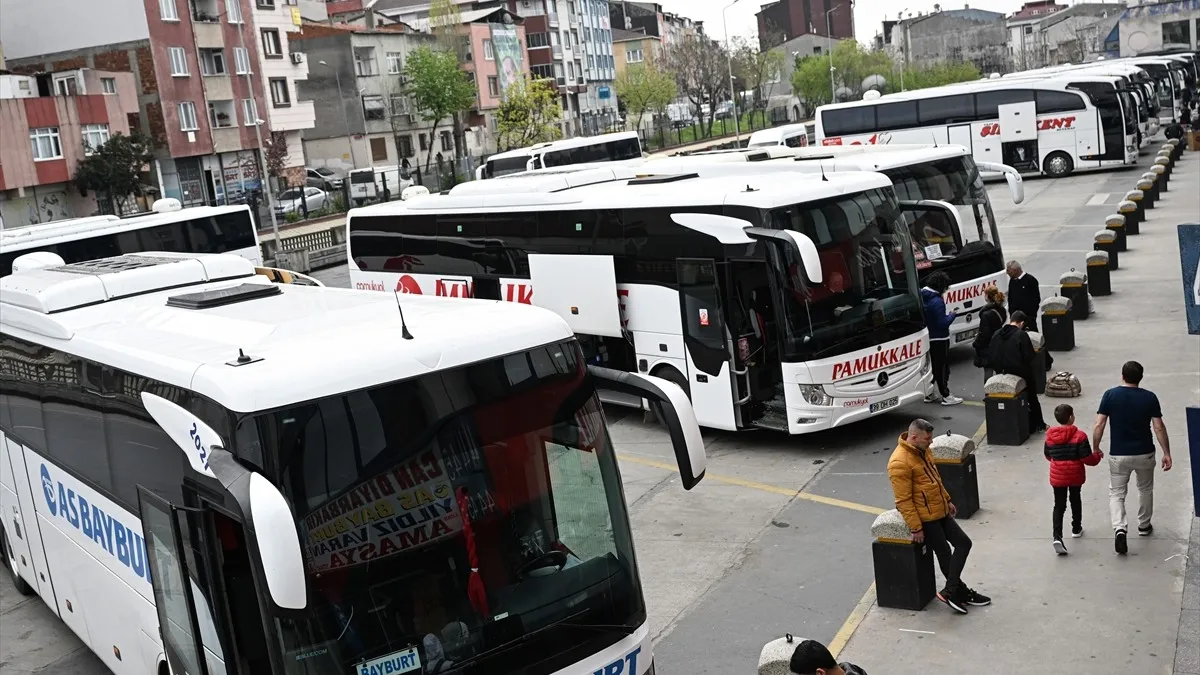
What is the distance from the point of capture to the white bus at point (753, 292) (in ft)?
46.2

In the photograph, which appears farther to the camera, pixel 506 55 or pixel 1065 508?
pixel 506 55

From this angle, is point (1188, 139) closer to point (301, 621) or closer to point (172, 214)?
point (172, 214)

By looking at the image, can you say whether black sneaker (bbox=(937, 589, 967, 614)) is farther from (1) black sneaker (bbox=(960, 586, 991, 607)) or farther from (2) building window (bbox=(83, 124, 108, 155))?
(2) building window (bbox=(83, 124, 108, 155))

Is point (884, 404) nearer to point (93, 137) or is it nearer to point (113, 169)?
point (113, 169)

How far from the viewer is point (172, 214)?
30.0m

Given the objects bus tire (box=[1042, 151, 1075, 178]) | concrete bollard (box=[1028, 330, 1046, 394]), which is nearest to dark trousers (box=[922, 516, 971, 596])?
concrete bollard (box=[1028, 330, 1046, 394])

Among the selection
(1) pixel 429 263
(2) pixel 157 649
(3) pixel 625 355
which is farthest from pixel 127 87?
(2) pixel 157 649

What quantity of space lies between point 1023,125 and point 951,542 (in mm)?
36297

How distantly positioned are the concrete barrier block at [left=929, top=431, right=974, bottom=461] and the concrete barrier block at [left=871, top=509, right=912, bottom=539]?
2.01 m

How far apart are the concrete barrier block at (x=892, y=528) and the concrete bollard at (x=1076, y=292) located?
1170 cm

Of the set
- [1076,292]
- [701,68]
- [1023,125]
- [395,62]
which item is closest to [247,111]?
[395,62]

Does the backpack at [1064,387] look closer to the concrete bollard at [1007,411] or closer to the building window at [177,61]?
the concrete bollard at [1007,411]

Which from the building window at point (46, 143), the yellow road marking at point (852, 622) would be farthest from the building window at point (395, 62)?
the yellow road marking at point (852, 622)

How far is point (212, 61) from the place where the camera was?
6138cm
